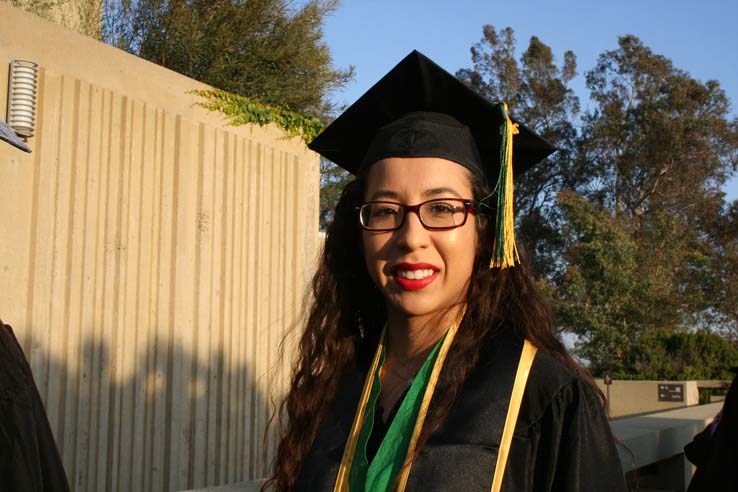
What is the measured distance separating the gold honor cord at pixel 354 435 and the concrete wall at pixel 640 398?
12.4 m

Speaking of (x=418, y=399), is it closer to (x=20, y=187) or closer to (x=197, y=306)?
(x=20, y=187)

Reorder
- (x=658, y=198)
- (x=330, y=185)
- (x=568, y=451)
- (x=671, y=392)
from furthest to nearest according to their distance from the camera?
(x=658, y=198), (x=330, y=185), (x=671, y=392), (x=568, y=451)

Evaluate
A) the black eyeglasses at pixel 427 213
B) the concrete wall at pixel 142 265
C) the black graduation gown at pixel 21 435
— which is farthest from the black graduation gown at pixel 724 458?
the concrete wall at pixel 142 265

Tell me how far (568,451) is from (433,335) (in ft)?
1.72

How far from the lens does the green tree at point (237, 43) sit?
10.7m

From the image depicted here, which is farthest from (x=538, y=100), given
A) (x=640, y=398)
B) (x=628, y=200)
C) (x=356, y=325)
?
(x=356, y=325)

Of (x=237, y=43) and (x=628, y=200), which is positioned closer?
(x=237, y=43)

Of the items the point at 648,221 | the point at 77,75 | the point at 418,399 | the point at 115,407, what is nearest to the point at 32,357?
the point at 115,407

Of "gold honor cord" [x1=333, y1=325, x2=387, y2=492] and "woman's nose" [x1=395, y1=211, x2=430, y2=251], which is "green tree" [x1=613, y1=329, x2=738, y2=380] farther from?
"woman's nose" [x1=395, y1=211, x2=430, y2=251]

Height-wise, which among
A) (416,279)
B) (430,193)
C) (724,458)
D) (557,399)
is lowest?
(724,458)

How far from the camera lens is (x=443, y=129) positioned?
7.07 ft

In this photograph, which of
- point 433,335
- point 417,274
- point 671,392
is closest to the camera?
point 417,274

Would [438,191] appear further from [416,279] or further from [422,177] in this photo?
[416,279]

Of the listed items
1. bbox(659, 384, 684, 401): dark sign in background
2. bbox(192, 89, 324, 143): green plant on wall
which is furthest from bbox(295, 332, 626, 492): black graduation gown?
bbox(659, 384, 684, 401): dark sign in background
